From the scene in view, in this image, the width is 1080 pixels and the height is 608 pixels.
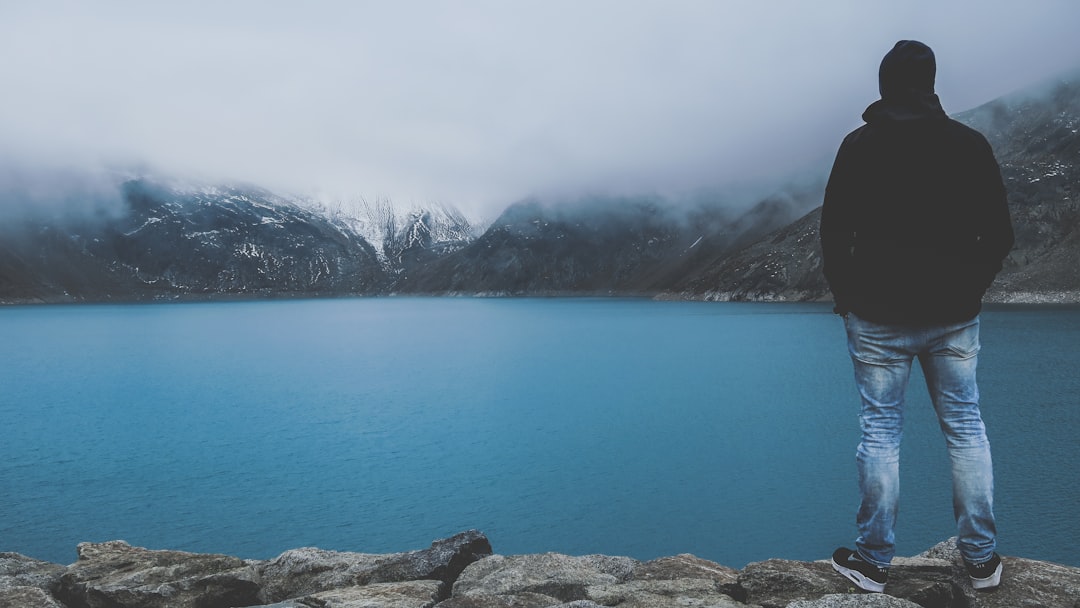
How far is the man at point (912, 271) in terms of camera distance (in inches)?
186

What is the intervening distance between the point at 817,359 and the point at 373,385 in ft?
123

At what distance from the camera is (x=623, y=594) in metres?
6.36

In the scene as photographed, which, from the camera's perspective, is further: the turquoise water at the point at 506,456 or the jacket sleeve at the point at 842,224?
the turquoise water at the point at 506,456

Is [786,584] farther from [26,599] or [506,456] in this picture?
[506,456]

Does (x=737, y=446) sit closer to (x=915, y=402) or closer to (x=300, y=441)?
(x=915, y=402)

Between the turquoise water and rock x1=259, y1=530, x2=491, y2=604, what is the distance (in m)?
8.04

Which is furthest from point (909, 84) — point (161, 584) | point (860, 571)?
point (161, 584)

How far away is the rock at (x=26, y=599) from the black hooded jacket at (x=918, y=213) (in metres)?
8.87

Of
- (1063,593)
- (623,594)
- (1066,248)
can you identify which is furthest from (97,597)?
(1066,248)

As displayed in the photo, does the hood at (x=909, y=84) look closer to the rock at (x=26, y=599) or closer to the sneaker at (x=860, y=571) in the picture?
the sneaker at (x=860, y=571)

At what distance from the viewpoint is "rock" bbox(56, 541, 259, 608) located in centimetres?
784

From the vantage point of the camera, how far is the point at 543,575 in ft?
28.7

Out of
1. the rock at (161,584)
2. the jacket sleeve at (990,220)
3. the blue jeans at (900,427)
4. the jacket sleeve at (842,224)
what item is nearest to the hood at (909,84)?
the jacket sleeve at (842,224)

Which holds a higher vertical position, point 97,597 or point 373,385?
point 97,597
